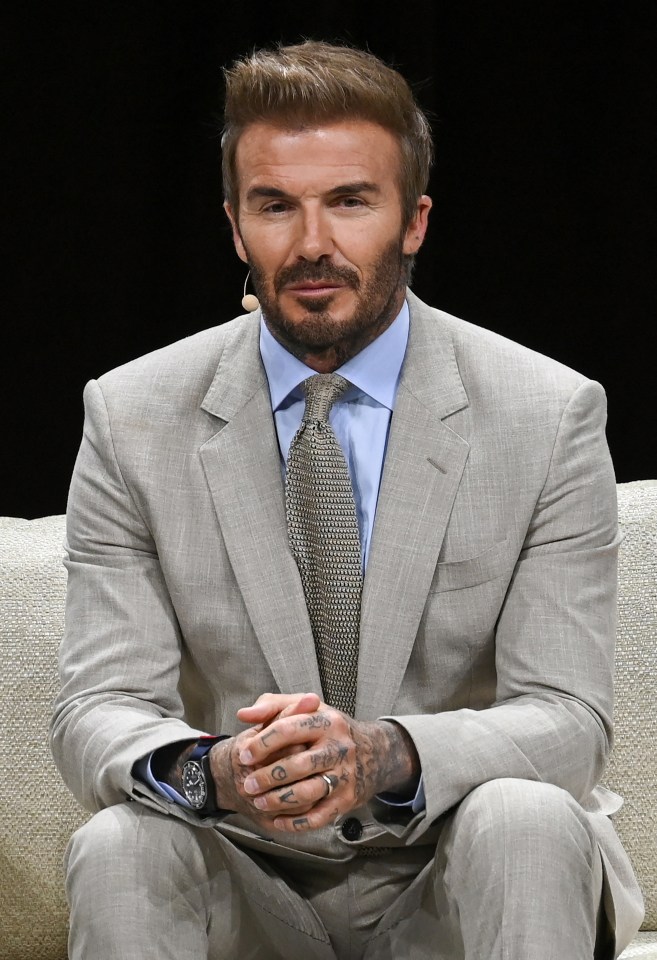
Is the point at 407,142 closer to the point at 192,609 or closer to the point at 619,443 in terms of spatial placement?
the point at 192,609

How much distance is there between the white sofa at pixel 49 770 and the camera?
2.15 metres

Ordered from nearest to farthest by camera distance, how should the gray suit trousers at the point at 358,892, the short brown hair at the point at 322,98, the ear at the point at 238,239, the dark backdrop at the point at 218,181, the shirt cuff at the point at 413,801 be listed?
the gray suit trousers at the point at 358,892, the shirt cuff at the point at 413,801, the short brown hair at the point at 322,98, the ear at the point at 238,239, the dark backdrop at the point at 218,181

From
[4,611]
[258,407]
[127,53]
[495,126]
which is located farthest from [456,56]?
[4,611]

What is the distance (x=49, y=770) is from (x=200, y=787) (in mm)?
614

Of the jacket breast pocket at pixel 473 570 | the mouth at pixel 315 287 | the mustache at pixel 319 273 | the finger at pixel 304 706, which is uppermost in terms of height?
the mustache at pixel 319 273

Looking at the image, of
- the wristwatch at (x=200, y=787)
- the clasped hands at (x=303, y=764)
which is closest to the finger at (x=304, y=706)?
the clasped hands at (x=303, y=764)

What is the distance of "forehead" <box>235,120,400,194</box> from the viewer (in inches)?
73.6

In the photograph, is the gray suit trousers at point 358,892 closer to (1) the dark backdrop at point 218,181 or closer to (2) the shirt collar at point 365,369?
(2) the shirt collar at point 365,369

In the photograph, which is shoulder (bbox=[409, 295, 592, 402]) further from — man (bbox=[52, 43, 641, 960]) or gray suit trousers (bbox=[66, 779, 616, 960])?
gray suit trousers (bbox=[66, 779, 616, 960])

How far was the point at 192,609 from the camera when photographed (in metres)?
1.88

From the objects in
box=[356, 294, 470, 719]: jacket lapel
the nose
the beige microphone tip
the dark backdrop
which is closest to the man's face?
the nose

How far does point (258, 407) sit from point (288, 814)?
1.92ft

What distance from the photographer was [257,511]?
1884 millimetres

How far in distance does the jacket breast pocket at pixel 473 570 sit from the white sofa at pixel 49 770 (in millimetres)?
424
